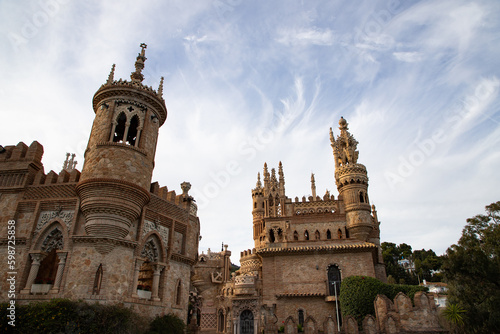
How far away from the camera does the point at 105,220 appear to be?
46.7 feet

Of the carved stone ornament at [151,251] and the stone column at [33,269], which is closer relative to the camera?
the stone column at [33,269]

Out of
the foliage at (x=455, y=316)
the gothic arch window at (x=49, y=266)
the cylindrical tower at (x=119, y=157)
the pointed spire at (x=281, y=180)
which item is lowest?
the foliage at (x=455, y=316)

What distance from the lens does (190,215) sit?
19.6 metres

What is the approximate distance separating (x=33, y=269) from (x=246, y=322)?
16.7 m

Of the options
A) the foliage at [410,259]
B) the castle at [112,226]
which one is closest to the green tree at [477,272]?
the castle at [112,226]

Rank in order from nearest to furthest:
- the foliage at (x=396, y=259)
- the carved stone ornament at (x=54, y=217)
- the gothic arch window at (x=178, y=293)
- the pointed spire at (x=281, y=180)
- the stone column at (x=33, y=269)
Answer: the stone column at (x=33, y=269) < the carved stone ornament at (x=54, y=217) < the gothic arch window at (x=178, y=293) < the pointed spire at (x=281, y=180) < the foliage at (x=396, y=259)

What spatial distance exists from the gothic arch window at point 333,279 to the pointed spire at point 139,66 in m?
24.0

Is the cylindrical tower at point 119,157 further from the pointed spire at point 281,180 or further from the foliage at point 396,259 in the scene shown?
the foliage at point 396,259

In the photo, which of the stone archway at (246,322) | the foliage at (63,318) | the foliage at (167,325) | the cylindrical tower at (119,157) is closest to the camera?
the foliage at (63,318)

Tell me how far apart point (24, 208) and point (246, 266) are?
29177 mm

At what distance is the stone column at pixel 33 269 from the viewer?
45.1ft

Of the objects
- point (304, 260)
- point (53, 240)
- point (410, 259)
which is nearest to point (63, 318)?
point (53, 240)

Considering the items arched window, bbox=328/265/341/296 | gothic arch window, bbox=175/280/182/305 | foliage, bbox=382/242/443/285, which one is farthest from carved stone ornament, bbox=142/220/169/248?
foliage, bbox=382/242/443/285

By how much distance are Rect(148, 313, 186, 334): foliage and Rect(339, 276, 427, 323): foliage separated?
17.3 metres
